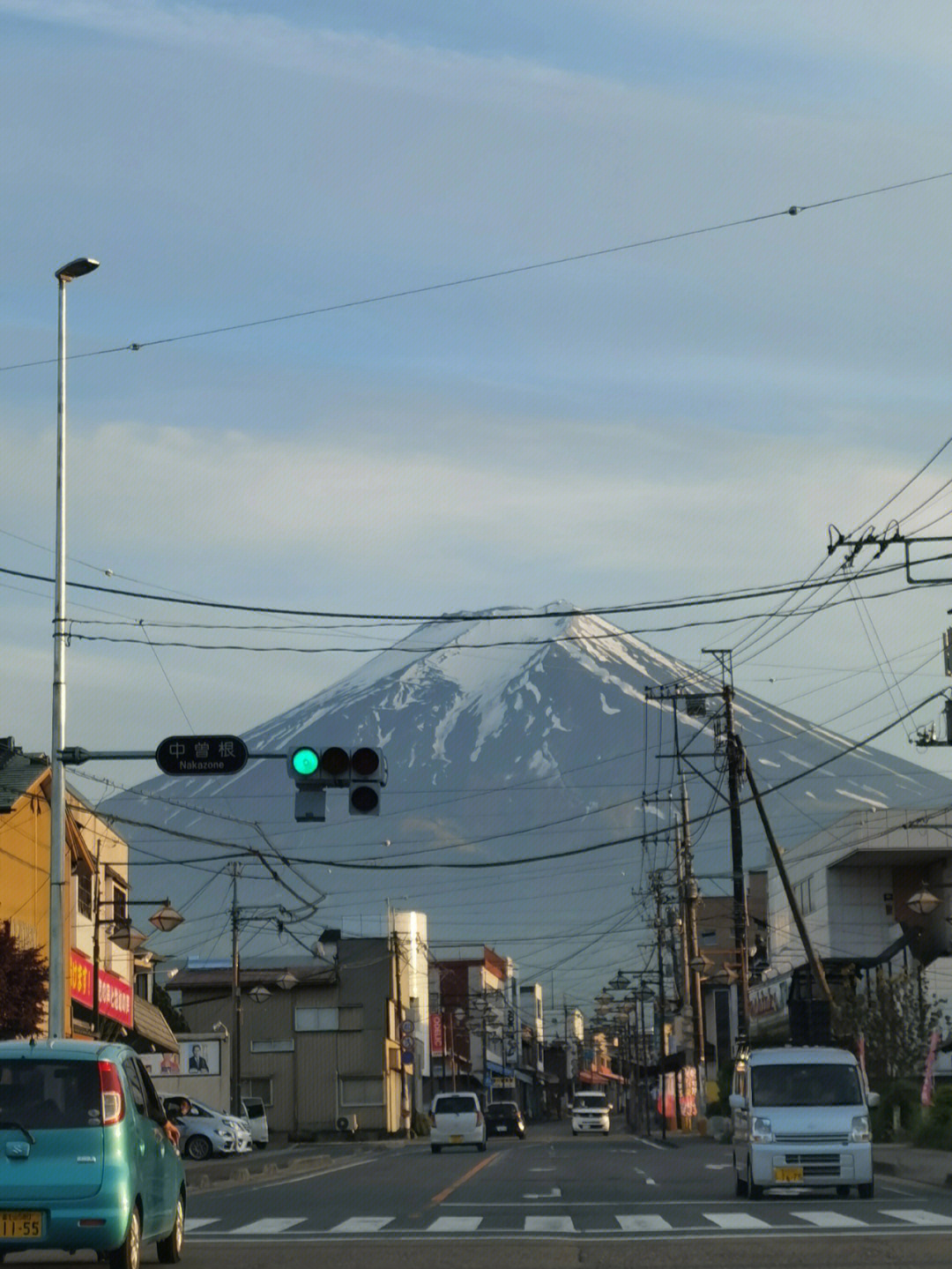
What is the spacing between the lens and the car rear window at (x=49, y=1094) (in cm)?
1323

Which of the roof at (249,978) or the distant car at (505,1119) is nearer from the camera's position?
the distant car at (505,1119)

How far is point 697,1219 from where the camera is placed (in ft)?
66.3

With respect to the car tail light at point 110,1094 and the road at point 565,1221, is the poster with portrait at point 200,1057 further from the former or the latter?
the car tail light at point 110,1094

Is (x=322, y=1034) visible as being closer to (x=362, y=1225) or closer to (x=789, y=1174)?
(x=789, y=1174)

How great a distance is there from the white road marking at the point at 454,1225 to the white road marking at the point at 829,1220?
136 inches

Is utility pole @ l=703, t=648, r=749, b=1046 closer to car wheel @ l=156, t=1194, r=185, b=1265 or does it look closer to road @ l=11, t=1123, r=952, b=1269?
road @ l=11, t=1123, r=952, b=1269

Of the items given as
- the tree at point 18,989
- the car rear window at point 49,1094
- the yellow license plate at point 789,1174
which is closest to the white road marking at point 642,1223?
the yellow license plate at point 789,1174

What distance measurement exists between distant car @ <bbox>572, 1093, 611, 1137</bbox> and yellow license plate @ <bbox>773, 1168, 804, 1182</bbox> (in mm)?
70598

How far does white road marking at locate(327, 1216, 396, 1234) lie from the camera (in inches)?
762

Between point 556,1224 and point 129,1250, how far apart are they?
747cm

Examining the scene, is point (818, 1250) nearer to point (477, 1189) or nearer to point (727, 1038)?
point (477, 1189)

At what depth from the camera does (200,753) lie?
80.2 ft

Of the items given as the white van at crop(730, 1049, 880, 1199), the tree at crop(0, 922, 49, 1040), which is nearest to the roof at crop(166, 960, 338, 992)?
the tree at crop(0, 922, 49, 1040)

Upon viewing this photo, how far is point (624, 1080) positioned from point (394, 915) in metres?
60.8
